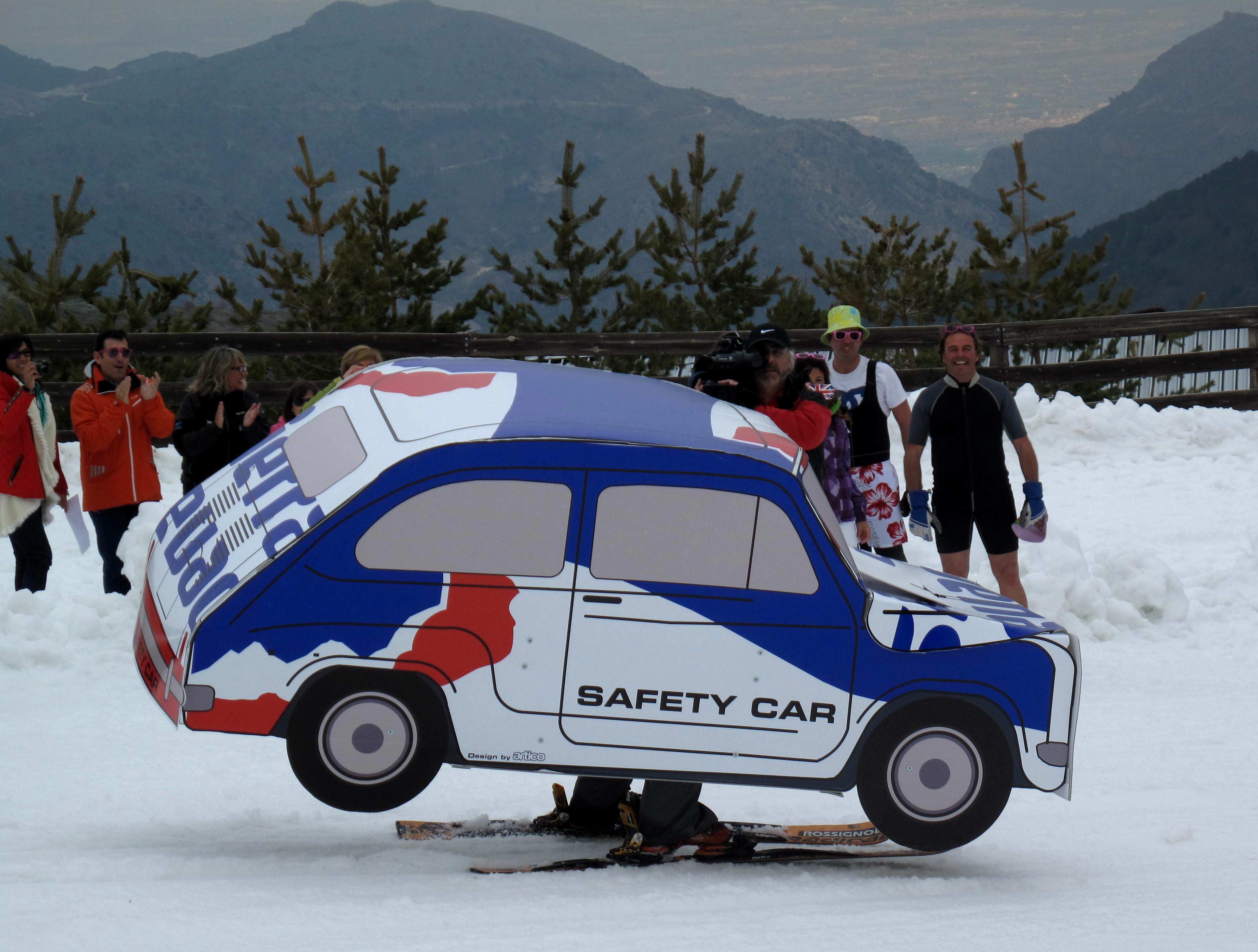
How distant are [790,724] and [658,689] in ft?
1.49

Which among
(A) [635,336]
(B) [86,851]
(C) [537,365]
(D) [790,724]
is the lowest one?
(B) [86,851]

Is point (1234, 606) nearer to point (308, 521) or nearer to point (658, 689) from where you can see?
point (658, 689)

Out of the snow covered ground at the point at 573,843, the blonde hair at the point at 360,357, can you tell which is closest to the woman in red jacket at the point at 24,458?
the snow covered ground at the point at 573,843

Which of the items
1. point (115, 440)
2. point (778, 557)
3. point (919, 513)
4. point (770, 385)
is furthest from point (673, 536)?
point (115, 440)

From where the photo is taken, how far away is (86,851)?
4.64 metres

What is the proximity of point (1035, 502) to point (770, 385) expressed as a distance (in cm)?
191

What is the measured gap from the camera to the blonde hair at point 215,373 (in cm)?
720

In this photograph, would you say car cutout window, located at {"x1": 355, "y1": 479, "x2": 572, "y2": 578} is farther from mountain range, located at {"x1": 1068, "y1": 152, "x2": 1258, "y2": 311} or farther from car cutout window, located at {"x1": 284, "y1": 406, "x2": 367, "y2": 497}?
mountain range, located at {"x1": 1068, "y1": 152, "x2": 1258, "y2": 311}

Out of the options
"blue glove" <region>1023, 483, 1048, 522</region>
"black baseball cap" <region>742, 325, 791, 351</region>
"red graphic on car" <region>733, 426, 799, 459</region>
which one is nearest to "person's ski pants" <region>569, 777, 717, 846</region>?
"red graphic on car" <region>733, 426, 799, 459</region>

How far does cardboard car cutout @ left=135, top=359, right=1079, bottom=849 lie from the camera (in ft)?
13.1

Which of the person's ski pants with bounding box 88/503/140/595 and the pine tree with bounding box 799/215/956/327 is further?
the pine tree with bounding box 799/215/956/327

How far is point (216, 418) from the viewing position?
7184 mm

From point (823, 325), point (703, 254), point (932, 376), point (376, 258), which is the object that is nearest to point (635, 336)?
point (932, 376)

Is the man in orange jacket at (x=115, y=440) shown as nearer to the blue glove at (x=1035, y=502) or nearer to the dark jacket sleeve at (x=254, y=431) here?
the dark jacket sleeve at (x=254, y=431)
